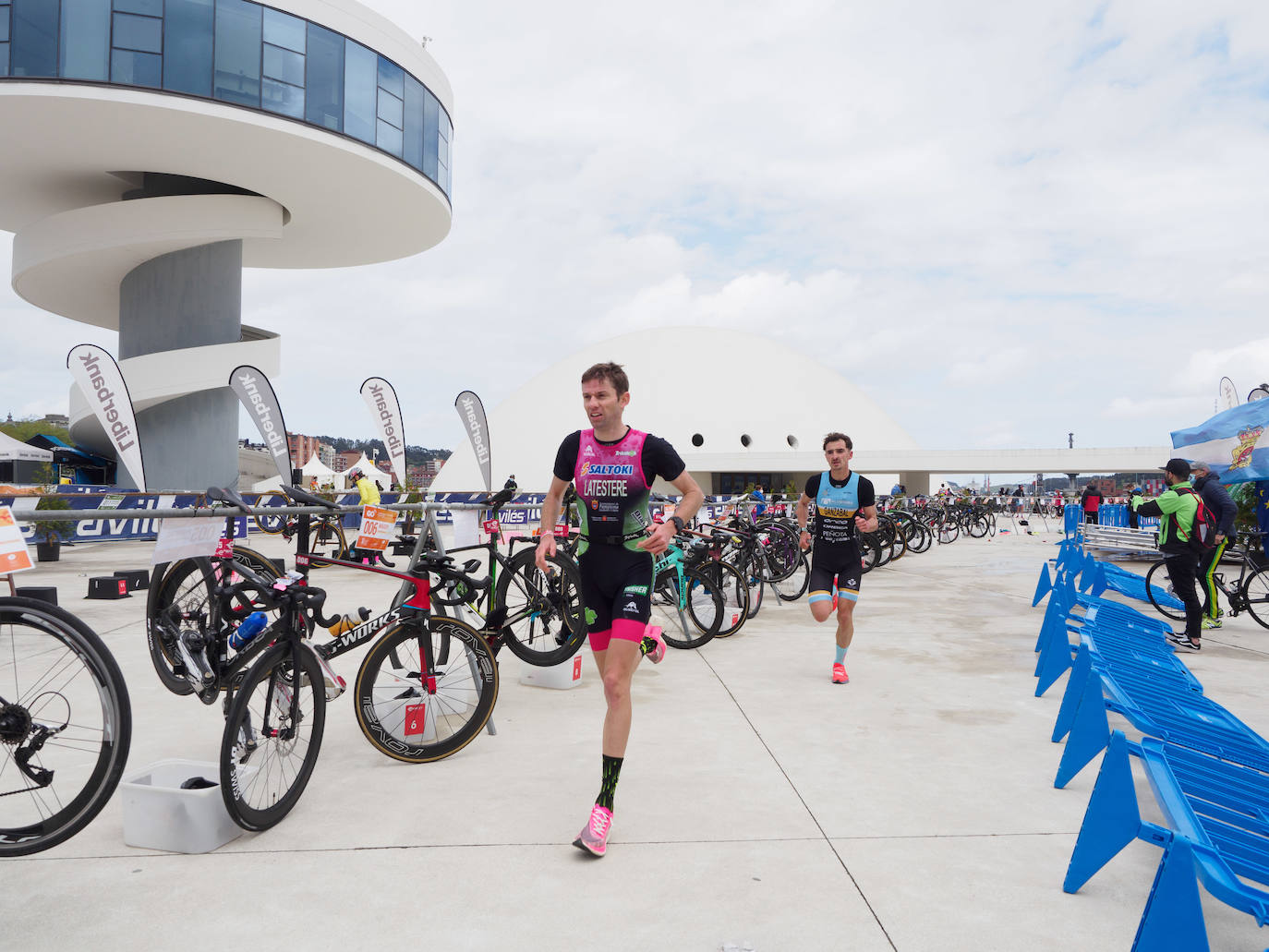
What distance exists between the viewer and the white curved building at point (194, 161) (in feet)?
62.6

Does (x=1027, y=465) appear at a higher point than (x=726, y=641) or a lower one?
higher

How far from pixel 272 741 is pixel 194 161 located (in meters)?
23.1

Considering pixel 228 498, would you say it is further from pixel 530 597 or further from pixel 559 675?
pixel 559 675

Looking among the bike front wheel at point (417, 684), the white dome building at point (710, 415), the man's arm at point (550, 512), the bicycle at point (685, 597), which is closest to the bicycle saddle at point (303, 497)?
the bike front wheel at point (417, 684)

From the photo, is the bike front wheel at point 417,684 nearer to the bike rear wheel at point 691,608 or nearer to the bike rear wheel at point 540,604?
the bike rear wheel at point 540,604

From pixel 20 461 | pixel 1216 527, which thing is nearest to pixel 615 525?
pixel 1216 527

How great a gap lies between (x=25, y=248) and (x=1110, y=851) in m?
30.0

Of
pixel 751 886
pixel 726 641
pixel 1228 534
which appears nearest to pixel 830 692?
pixel 726 641

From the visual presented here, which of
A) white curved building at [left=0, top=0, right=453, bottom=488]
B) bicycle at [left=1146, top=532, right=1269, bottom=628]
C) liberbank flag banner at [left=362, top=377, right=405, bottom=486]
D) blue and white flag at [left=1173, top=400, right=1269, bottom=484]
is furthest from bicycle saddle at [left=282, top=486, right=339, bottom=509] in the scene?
white curved building at [left=0, top=0, right=453, bottom=488]

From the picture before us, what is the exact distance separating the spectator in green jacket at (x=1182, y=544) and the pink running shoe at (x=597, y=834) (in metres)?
7.12

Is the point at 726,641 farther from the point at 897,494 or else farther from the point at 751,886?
the point at 897,494

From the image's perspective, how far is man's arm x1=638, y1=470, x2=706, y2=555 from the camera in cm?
358

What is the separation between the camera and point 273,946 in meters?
2.65

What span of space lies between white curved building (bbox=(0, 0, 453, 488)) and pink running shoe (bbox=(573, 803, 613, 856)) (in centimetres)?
2187
